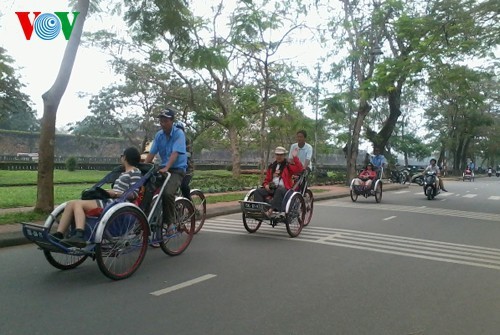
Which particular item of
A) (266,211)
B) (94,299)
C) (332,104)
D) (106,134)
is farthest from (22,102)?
(94,299)

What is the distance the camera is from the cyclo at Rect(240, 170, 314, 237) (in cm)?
792

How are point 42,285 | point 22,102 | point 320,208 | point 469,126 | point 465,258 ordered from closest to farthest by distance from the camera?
point 42,285, point 465,258, point 320,208, point 22,102, point 469,126

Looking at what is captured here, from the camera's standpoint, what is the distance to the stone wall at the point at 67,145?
36406 mm

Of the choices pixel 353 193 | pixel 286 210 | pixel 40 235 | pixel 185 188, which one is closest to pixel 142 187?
pixel 40 235

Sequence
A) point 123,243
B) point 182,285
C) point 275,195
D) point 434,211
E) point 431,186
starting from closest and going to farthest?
point 182,285 < point 123,243 < point 275,195 < point 434,211 < point 431,186

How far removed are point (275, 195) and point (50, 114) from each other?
15.3 feet

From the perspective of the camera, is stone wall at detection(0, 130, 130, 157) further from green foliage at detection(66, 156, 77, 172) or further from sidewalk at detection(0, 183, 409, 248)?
sidewalk at detection(0, 183, 409, 248)

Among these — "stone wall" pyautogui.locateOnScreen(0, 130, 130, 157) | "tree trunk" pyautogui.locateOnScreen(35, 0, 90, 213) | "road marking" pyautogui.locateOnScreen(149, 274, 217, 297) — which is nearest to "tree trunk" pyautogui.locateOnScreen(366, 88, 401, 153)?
"tree trunk" pyautogui.locateOnScreen(35, 0, 90, 213)

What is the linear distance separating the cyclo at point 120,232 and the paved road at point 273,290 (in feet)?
0.63

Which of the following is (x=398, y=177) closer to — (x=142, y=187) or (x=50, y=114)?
(x=50, y=114)

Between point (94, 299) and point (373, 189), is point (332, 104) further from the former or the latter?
point (94, 299)

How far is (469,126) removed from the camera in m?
50.7

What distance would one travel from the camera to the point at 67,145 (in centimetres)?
4072

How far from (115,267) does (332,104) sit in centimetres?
1548
